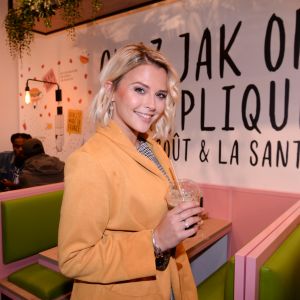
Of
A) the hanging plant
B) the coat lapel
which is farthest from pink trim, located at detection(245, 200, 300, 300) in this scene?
the hanging plant

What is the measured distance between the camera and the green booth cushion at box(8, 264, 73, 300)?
2.09 meters

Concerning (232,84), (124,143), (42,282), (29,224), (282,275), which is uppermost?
(232,84)

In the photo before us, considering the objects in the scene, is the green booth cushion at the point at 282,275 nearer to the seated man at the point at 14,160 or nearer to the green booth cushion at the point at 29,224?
the green booth cushion at the point at 29,224

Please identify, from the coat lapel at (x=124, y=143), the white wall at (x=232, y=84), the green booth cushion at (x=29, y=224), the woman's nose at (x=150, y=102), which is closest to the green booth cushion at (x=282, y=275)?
the coat lapel at (x=124, y=143)

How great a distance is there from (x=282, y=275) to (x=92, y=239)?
0.70m

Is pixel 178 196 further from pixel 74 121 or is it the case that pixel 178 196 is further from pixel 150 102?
pixel 74 121

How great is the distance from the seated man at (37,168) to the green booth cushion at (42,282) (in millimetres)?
825

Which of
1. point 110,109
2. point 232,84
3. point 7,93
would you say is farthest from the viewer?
point 7,93

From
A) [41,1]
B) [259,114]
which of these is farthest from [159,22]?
[259,114]

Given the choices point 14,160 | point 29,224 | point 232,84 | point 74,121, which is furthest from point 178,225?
point 14,160

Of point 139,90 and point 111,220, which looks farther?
point 139,90

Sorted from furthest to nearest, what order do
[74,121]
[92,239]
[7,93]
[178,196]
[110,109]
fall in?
1. [7,93]
2. [74,121]
3. [110,109]
4. [178,196]
5. [92,239]

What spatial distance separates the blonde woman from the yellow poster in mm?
2706

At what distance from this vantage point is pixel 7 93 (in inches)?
178
